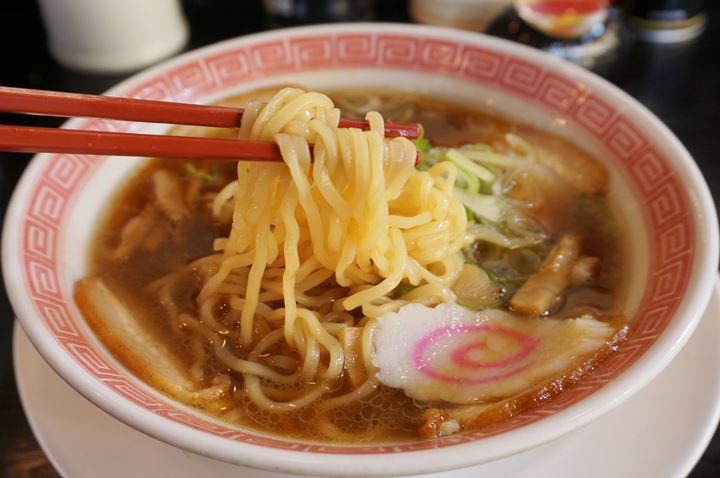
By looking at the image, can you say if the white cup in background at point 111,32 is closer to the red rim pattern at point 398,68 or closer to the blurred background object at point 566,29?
the red rim pattern at point 398,68

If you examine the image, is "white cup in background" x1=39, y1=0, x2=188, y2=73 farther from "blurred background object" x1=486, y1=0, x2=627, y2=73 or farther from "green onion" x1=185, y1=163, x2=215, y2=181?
"blurred background object" x1=486, y1=0, x2=627, y2=73

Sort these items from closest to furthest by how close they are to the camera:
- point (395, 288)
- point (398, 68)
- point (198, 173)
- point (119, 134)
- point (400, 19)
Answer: point (119, 134) → point (395, 288) → point (198, 173) → point (398, 68) → point (400, 19)

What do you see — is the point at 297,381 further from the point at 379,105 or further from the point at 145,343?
the point at 379,105

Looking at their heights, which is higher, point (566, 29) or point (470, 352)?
point (566, 29)

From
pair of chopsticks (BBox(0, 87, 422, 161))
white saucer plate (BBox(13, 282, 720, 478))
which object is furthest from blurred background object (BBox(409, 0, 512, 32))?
white saucer plate (BBox(13, 282, 720, 478))

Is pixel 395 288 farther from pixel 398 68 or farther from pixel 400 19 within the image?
pixel 400 19

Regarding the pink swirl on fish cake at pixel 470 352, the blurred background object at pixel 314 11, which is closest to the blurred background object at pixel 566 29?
the blurred background object at pixel 314 11

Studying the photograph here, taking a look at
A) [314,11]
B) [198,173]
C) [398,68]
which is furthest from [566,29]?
[198,173]
